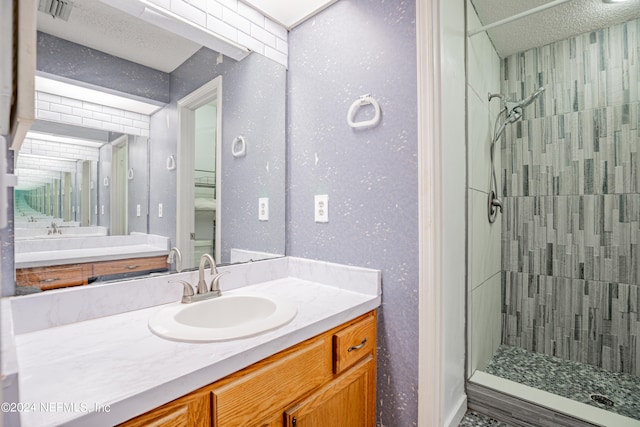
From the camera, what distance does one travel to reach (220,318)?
122cm

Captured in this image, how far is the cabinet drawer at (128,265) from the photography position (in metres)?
1.09

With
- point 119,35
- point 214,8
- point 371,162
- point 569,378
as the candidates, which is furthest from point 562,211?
point 119,35

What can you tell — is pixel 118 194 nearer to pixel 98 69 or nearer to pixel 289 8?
pixel 98 69

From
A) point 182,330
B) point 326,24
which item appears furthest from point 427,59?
point 182,330

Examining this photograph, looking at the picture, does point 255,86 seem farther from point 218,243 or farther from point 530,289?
point 530,289

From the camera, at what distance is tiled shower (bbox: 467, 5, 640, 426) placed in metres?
1.88

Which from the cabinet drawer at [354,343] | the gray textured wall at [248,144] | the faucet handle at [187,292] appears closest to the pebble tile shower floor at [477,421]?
the cabinet drawer at [354,343]

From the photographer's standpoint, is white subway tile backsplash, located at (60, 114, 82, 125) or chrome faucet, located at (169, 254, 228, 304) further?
chrome faucet, located at (169, 254, 228, 304)

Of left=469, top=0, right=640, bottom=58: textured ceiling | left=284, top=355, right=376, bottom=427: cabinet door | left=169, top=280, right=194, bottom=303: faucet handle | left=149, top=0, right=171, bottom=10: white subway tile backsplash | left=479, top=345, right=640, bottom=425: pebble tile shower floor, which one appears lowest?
left=479, top=345, right=640, bottom=425: pebble tile shower floor

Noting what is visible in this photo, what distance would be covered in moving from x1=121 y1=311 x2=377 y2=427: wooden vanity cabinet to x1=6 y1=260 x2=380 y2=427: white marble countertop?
0.12 feet

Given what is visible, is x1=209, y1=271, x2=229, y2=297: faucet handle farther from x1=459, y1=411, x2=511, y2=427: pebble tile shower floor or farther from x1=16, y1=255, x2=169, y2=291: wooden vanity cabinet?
x1=459, y1=411, x2=511, y2=427: pebble tile shower floor

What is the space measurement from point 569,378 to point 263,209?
2093mm

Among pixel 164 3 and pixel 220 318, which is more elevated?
pixel 164 3

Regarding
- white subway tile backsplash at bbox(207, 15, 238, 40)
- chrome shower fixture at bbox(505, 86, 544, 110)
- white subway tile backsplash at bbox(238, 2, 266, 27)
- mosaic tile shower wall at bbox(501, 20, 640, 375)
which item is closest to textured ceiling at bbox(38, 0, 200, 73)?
white subway tile backsplash at bbox(207, 15, 238, 40)
